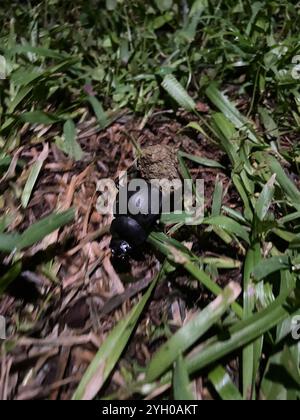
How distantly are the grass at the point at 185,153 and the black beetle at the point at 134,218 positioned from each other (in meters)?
0.11

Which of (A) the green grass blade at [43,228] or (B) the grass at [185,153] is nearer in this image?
(B) the grass at [185,153]

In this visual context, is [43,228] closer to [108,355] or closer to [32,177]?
[32,177]

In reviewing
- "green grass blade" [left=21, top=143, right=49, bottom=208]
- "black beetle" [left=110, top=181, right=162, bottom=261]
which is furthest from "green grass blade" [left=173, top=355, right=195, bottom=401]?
"green grass blade" [left=21, top=143, right=49, bottom=208]

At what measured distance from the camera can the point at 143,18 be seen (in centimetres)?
238

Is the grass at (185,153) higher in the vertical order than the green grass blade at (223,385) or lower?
higher

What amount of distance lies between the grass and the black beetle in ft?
0.35

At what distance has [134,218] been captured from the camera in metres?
1.48

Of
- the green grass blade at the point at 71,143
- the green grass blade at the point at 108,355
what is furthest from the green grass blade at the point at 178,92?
the green grass blade at the point at 108,355

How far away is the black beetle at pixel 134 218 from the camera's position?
4.83 feet

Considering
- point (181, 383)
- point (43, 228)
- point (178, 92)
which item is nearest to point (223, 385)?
point (181, 383)

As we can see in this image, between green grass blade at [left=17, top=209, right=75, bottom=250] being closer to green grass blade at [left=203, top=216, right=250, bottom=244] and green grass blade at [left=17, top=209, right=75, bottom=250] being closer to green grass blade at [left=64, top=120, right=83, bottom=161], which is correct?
green grass blade at [left=64, top=120, right=83, bottom=161]

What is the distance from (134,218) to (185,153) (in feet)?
1.69

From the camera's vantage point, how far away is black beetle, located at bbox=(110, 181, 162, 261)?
147 centimetres

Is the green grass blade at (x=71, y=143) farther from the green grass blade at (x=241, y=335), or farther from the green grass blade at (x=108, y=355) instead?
the green grass blade at (x=241, y=335)
